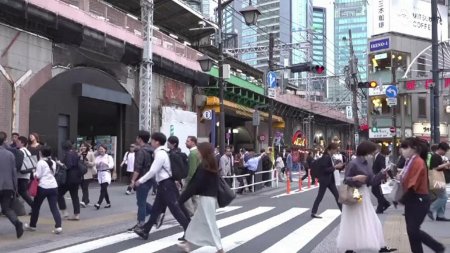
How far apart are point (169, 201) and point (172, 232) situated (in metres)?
1.63

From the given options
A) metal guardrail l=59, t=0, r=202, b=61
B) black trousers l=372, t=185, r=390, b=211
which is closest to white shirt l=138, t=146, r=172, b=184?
black trousers l=372, t=185, r=390, b=211

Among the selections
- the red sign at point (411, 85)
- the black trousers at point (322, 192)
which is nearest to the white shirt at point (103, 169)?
the black trousers at point (322, 192)

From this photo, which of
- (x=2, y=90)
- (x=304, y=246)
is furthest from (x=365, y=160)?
(x=2, y=90)

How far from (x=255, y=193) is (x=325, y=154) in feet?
26.2

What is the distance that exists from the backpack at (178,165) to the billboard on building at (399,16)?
5730 centimetres

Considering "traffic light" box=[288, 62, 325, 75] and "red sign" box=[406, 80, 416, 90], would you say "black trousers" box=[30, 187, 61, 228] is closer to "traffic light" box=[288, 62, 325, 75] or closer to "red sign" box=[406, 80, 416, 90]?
"traffic light" box=[288, 62, 325, 75]

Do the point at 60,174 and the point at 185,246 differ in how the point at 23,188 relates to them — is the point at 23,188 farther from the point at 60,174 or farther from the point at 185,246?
the point at 185,246

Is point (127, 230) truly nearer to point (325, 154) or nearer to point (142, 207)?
point (142, 207)

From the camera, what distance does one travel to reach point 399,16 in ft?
204

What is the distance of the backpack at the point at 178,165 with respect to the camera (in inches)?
352

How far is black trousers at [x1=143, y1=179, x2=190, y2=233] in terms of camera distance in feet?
28.8

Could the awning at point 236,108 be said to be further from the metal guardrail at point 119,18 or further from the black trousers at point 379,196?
the black trousers at point 379,196

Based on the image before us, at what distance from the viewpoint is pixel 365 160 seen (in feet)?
25.1

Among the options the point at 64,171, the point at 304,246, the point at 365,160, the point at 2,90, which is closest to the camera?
the point at 365,160
